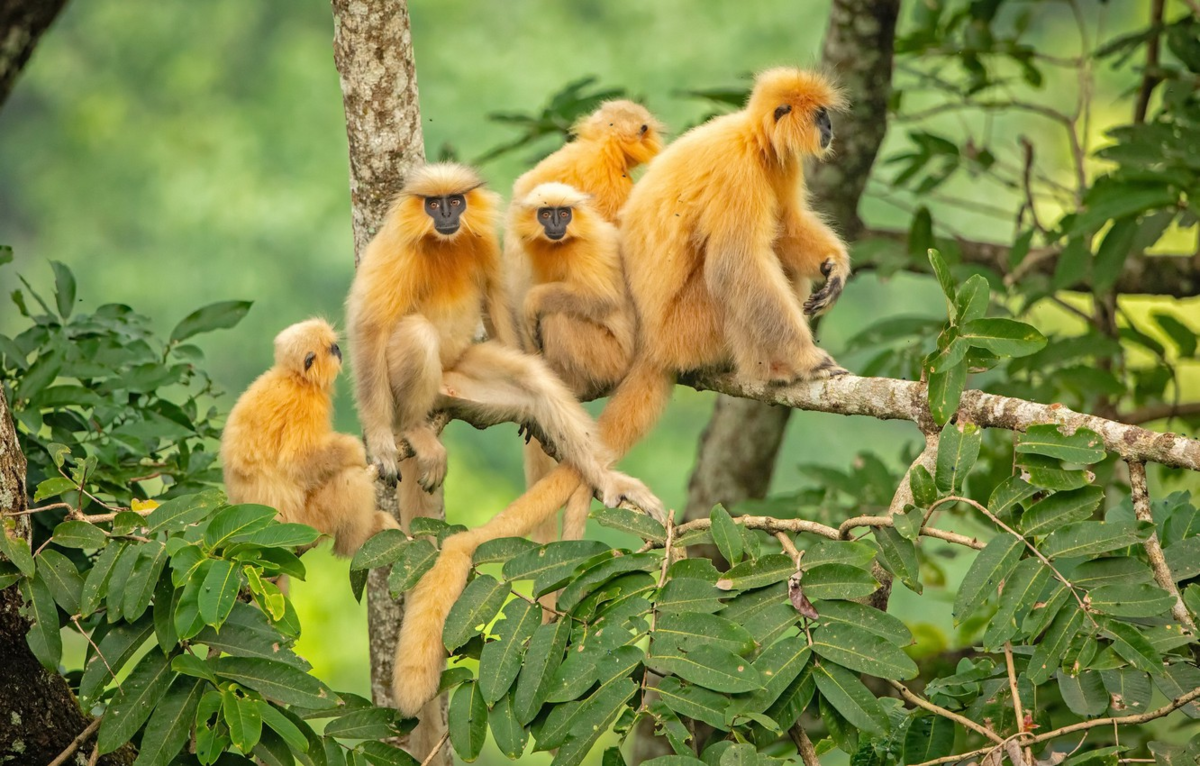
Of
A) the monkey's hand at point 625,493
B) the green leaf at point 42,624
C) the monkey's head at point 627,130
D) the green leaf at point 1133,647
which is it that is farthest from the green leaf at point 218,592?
the monkey's head at point 627,130

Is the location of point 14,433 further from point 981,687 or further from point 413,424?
point 981,687

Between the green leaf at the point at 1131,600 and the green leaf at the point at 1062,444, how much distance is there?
8.5 inches

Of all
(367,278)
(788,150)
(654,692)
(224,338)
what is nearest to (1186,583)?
(654,692)

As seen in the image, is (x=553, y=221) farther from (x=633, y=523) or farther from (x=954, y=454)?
(x=954, y=454)

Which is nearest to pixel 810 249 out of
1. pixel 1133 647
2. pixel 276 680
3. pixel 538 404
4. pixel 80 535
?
pixel 538 404

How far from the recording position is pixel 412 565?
7.80ft

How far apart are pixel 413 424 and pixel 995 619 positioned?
159 cm

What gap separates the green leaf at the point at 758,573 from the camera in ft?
6.80

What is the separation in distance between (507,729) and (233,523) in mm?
590

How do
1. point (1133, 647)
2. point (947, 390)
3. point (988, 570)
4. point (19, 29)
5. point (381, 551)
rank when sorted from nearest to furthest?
point (1133, 647) < point (988, 570) < point (947, 390) < point (381, 551) < point (19, 29)

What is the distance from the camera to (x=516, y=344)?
10.9 ft

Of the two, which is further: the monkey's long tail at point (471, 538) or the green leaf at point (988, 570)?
the monkey's long tail at point (471, 538)

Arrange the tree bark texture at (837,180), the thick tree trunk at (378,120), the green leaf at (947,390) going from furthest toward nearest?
the tree bark texture at (837,180) → the thick tree trunk at (378,120) → the green leaf at (947,390)

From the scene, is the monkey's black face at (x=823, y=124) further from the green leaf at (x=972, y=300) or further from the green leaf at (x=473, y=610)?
the green leaf at (x=473, y=610)
